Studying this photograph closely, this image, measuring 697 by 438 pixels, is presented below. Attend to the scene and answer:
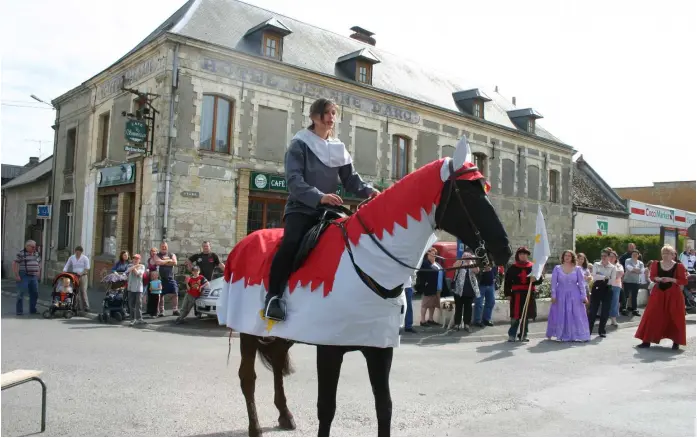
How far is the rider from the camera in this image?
150 inches

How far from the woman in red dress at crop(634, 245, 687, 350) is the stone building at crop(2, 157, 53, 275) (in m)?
22.8

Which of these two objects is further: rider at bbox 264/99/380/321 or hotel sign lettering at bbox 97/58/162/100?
hotel sign lettering at bbox 97/58/162/100

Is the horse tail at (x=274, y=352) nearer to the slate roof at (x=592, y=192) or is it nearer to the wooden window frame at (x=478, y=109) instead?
the wooden window frame at (x=478, y=109)

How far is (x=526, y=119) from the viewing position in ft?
95.6

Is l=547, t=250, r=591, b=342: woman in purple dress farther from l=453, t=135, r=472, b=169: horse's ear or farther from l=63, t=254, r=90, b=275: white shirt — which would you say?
l=63, t=254, r=90, b=275: white shirt

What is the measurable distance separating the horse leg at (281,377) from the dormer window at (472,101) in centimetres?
2268

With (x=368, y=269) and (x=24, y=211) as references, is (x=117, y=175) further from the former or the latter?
Result: (x=368, y=269)

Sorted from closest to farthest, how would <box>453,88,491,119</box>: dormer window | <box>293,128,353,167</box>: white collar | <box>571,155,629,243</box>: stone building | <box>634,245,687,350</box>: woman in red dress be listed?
1. <box>293,128,353,167</box>: white collar
2. <box>634,245,687,350</box>: woman in red dress
3. <box>453,88,491,119</box>: dormer window
4. <box>571,155,629,243</box>: stone building

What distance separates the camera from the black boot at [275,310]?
378 centimetres

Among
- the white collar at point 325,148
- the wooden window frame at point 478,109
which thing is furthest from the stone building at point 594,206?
the white collar at point 325,148

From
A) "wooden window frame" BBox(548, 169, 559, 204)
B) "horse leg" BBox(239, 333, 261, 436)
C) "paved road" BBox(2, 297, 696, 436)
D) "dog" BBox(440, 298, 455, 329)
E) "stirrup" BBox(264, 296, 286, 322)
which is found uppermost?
"wooden window frame" BBox(548, 169, 559, 204)

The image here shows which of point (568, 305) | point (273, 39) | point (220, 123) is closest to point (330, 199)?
point (568, 305)

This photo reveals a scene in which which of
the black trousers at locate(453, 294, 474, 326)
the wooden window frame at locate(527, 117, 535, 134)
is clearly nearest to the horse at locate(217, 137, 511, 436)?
the black trousers at locate(453, 294, 474, 326)

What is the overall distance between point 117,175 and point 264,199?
512cm
